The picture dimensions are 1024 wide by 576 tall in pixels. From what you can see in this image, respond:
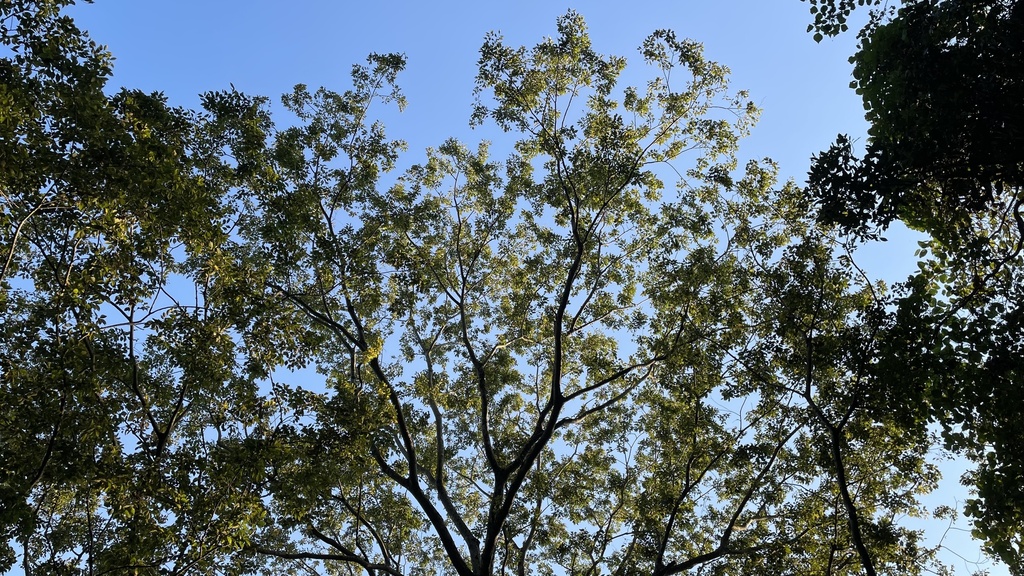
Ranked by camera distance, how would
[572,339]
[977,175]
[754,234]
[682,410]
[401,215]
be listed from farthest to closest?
[572,339], [401,215], [682,410], [754,234], [977,175]

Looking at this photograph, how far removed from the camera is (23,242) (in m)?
8.38

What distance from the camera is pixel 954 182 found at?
742cm

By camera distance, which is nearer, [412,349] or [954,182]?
[954,182]

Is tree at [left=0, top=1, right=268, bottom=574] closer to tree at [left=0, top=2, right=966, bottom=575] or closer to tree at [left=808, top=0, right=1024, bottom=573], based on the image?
tree at [left=0, top=2, right=966, bottom=575]

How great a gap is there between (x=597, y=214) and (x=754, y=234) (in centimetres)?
321

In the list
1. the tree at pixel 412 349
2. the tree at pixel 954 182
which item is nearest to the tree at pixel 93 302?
the tree at pixel 412 349

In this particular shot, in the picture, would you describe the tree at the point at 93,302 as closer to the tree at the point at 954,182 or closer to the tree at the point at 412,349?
the tree at the point at 412,349

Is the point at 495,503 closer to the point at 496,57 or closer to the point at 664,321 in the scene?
the point at 664,321

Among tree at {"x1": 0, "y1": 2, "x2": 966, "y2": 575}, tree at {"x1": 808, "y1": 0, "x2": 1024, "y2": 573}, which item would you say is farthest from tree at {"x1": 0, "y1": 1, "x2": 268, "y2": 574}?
tree at {"x1": 808, "y1": 0, "x2": 1024, "y2": 573}

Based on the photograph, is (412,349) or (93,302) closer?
(93,302)

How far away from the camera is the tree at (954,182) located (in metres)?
6.81

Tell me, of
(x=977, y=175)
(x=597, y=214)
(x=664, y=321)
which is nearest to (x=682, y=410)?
(x=664, y=321)

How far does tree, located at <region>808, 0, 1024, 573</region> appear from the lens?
681 centimetres

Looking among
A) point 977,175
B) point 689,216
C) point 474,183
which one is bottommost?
point 977,175
